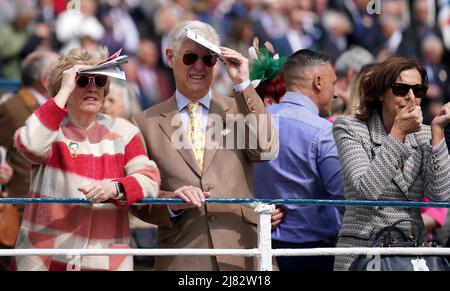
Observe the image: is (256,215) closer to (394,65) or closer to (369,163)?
(369,163)

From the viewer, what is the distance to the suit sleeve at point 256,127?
6.03m

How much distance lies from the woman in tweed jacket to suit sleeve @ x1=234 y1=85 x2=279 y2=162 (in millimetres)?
410

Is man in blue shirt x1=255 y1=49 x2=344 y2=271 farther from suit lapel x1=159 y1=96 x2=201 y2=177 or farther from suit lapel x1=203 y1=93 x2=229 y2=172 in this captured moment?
suit lapel x1=159 y1=96 x2=201 y2=177

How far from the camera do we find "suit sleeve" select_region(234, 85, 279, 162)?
19.8 feet

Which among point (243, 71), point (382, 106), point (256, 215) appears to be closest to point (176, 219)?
point (256, 215)

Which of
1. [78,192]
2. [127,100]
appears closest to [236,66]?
[78,192]

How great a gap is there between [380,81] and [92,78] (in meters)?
1.55

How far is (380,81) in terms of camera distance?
6352mm

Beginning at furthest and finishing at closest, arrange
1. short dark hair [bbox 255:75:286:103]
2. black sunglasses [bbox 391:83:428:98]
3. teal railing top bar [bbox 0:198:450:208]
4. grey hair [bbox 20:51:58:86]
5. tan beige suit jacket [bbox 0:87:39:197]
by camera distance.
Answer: grey hair [bbox 20:51:58:86], tan beige suit jacket [bbox 0:87:39:197], short dark hair [bbox 255:75:286:103], black sunglasses [bbox 391:83:428:98], teal railing top bar [bbox 0:198:450:208]

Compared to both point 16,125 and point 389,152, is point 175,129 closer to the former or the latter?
point 389,152

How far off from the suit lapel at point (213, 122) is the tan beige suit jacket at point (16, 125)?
9.04 ft

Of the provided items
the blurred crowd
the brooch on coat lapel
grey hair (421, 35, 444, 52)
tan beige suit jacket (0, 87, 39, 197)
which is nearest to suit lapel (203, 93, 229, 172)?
the brooch on coat lapel

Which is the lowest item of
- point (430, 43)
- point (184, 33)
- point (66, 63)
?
point (66, 63)

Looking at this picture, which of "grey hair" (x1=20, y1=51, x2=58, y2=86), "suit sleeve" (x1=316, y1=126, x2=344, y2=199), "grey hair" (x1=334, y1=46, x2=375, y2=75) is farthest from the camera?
"grey hair" (x1=334, y1=46, x2=375, y2=75)
